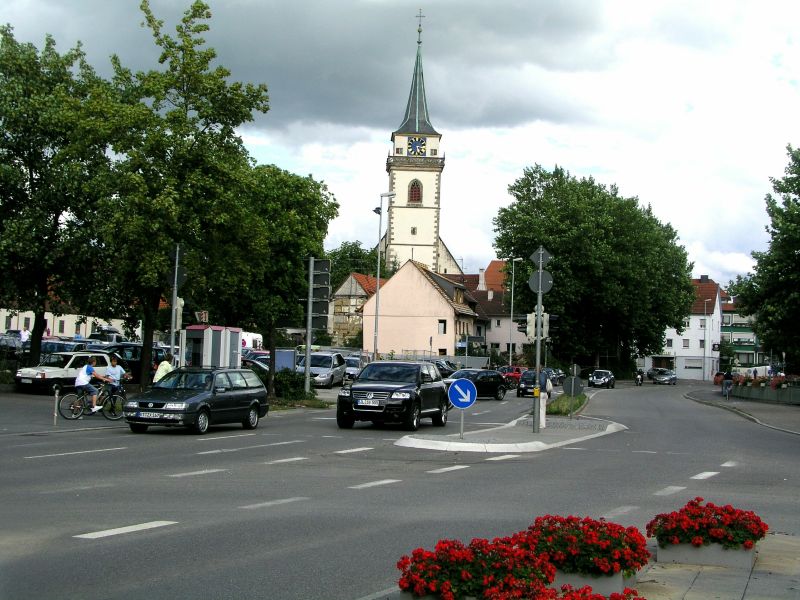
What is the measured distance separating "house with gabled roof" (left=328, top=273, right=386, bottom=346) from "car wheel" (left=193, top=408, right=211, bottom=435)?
9177 cm

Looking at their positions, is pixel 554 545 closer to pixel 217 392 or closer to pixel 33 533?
pixel 33 533

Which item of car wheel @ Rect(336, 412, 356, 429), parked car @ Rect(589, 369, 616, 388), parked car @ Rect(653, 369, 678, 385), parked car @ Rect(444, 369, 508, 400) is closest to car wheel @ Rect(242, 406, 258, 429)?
car wheel @ Rect(336, 412, 356, 429)

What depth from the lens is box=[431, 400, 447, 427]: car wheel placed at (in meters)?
26.8

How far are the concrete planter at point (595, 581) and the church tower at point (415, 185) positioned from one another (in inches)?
4472

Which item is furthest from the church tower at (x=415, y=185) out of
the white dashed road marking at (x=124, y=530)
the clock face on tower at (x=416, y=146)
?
the white dashed road marking at (x=124, y=530)

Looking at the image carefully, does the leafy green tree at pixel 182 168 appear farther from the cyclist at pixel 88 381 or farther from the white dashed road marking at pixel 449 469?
the white dashed road marking at pixel 449 469

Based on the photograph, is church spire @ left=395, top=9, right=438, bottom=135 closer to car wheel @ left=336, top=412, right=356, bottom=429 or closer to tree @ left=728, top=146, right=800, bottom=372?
tree @ left=728, top=146, right=800, bottom=372

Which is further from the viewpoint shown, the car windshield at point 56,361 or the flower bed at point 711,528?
the car windshield at point 56,361

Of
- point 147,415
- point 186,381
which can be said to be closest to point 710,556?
point 147,415

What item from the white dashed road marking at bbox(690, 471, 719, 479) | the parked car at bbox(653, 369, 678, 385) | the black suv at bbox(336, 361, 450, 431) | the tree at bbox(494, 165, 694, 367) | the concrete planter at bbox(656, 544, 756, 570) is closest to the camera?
the concrete planter at bbox(656, 544, 756, 570)

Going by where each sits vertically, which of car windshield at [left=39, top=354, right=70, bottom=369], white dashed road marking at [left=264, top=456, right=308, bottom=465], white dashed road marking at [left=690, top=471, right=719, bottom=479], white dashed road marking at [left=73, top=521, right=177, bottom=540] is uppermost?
car windshield at [left=39, top=354, right=70, bottom=369]

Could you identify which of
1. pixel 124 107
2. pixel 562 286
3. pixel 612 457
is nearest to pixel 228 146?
pixel 124 107

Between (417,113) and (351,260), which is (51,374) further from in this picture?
(351,260)

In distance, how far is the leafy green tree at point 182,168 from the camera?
32438 millimetres
